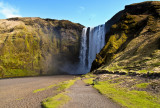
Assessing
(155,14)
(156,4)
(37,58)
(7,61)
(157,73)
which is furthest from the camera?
(37,58)

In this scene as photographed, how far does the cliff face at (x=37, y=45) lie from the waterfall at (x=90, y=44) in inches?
288

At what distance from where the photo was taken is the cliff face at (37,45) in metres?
85.9

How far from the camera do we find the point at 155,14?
62875 millimetres

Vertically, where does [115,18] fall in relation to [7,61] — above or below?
above

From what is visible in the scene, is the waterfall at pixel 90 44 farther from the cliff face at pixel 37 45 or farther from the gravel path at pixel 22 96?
the gravel path at pixel 22 96

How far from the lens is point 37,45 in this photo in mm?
102312

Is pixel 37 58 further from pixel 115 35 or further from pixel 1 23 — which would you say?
pixel 115 35

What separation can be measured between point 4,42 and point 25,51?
627 inches

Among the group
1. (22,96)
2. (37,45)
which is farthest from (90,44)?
(22,96)

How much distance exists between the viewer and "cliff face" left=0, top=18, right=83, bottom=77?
8594 cm

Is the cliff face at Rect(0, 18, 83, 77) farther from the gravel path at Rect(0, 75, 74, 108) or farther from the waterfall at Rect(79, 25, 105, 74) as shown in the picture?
the gravel path at Rect(0, 75, 74, 108)

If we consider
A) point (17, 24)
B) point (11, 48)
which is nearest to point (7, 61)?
point (11, 48)

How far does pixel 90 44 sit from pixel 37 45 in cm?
4591

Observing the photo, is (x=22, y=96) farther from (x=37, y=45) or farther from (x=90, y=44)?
(x=37, y=45)
